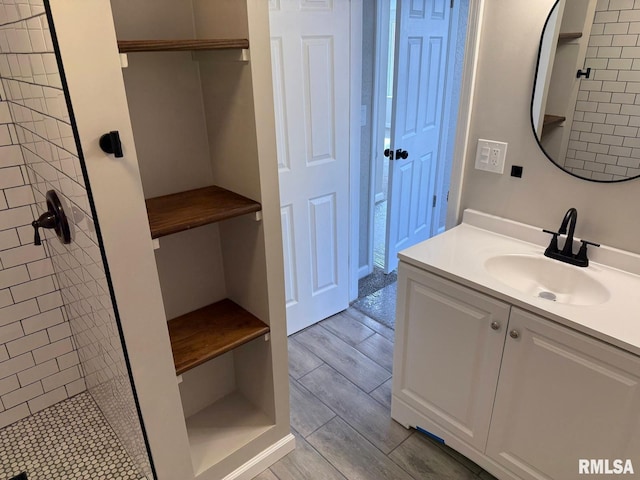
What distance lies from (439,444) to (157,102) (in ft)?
5.80

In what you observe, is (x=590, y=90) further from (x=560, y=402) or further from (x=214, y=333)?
(x=214, y=333)

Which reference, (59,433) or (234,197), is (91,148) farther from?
(59,433)

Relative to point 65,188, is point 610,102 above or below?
above

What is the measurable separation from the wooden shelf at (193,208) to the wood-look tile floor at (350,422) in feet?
3.74

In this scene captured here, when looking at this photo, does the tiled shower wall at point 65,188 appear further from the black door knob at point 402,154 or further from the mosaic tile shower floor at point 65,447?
the black door knob at point 402,154

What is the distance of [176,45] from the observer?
1.15 m

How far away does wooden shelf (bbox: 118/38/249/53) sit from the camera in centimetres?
108

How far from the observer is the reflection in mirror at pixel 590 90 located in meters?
1.51

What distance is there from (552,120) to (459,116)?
38 cm

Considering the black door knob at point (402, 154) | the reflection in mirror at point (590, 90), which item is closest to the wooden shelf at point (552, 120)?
the reflection in mirror at point (590, 90)

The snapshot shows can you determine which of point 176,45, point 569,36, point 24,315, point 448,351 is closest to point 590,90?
point 569,36

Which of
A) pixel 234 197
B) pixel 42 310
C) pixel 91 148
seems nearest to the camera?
pixel 91 148

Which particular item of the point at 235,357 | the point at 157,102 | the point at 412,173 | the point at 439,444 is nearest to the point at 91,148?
the point at 157,102

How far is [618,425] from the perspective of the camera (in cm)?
134
